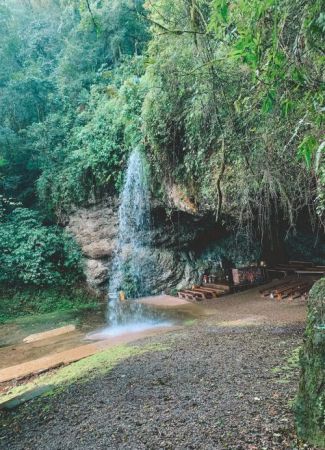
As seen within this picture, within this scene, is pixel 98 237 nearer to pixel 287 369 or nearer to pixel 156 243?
pixel 156 243

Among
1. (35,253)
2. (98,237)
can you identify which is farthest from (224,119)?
(35,253)

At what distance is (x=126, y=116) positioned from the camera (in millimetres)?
10977

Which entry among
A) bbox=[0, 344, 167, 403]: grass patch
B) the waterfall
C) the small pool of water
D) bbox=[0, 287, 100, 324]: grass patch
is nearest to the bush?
bbox=[0, 287, 100, 324]: grass patch

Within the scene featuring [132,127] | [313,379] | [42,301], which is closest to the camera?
[313,379]

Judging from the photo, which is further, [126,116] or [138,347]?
[126,116]

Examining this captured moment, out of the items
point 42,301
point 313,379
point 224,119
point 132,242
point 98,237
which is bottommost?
point 313,379

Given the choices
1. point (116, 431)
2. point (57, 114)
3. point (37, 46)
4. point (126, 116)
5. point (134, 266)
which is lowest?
point (116, 431)

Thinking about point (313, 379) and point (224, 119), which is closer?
point (313, 379)

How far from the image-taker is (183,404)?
3.39 meters

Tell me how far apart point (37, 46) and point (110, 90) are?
23.7ft

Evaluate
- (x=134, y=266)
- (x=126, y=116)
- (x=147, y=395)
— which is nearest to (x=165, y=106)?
(x=126, y=116)

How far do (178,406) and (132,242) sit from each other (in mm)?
8810

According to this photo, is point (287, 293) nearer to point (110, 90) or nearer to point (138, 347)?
point (138, 347)

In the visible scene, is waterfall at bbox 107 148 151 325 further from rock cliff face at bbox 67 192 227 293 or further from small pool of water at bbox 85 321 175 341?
small pool of water at bbox 85 321 175 341
